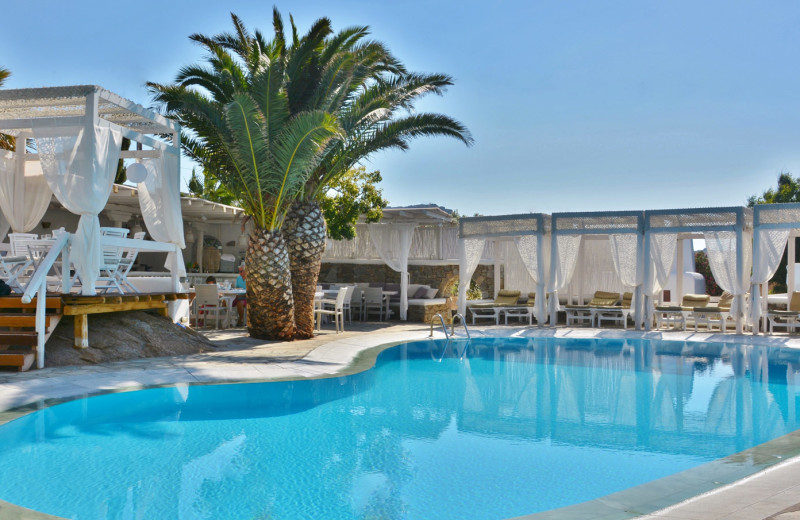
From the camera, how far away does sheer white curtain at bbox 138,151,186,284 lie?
36.9ft

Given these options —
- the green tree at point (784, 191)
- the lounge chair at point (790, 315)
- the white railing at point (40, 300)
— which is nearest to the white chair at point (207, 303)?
the white railing at point (40, 300)

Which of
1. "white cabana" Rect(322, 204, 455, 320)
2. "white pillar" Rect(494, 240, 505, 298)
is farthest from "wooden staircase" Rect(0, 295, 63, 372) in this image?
"white pillar" Rect(494, 240, 505, 298)

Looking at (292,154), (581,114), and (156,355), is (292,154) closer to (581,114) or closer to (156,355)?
(156,355)

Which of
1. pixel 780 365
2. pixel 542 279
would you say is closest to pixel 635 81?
pixel 542 279

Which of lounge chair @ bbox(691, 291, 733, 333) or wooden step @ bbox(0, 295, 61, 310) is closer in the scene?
wooden step @ bbox(0, 295, 61, 310)

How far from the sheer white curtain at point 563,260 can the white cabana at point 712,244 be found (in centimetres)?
173

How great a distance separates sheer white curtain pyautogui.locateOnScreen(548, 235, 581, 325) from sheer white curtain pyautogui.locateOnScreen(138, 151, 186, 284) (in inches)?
364

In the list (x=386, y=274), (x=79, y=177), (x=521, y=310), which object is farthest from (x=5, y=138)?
(x=521, y=310)

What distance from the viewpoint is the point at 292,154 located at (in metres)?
11.3

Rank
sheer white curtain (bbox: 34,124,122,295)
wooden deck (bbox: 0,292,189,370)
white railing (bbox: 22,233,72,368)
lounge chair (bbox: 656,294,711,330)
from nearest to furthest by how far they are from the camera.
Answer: wooden deck (bbox: 0,292,189,370)
white railing (bbox: 22,233,72,368)
sheer white curtain (bbox: 34,124,122,295)
lounge chair (bbox: 656,294,711,330)

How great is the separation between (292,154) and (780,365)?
898 cm

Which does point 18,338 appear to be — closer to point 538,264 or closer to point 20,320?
point 20,320

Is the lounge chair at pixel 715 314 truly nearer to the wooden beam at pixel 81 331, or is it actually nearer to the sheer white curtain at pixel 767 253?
the sheer white curtain at pixel 767 253

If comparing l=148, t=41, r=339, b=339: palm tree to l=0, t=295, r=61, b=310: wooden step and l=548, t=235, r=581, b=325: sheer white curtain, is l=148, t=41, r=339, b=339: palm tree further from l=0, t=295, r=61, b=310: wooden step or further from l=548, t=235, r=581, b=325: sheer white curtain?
l=548, t=235, r=581, b=325: sheer white curtain
